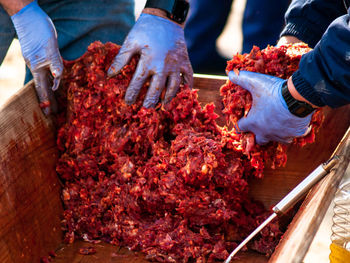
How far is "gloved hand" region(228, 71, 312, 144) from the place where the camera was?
7.33ft

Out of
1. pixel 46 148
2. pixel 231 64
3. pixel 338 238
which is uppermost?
pixel 231 64

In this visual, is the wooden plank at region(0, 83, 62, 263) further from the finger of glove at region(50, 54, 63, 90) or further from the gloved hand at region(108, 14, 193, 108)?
the gloved hand at region(108, 14, 193, 108)

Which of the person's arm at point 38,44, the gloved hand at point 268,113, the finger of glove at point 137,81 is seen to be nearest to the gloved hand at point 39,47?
the person's arm at point 38,44

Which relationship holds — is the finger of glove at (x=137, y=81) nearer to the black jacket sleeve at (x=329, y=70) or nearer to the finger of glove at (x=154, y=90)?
the finger of glove at (x=154, y=90)

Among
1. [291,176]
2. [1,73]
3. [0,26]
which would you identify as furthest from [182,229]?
[1,73]

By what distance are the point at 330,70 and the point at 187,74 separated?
1262 millimetres

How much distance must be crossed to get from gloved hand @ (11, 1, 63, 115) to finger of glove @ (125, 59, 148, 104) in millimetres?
573

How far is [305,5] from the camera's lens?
2.81 meters

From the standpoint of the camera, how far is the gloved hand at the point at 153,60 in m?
2.65

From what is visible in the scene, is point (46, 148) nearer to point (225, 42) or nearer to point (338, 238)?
point (338, 238)

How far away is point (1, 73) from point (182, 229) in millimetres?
5906

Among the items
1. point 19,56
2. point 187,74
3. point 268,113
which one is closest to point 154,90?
point 187,74

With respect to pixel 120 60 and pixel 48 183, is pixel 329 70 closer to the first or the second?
pixel 120 60

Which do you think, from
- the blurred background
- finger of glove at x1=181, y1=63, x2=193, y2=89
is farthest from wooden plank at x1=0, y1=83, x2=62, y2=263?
the blurred background
